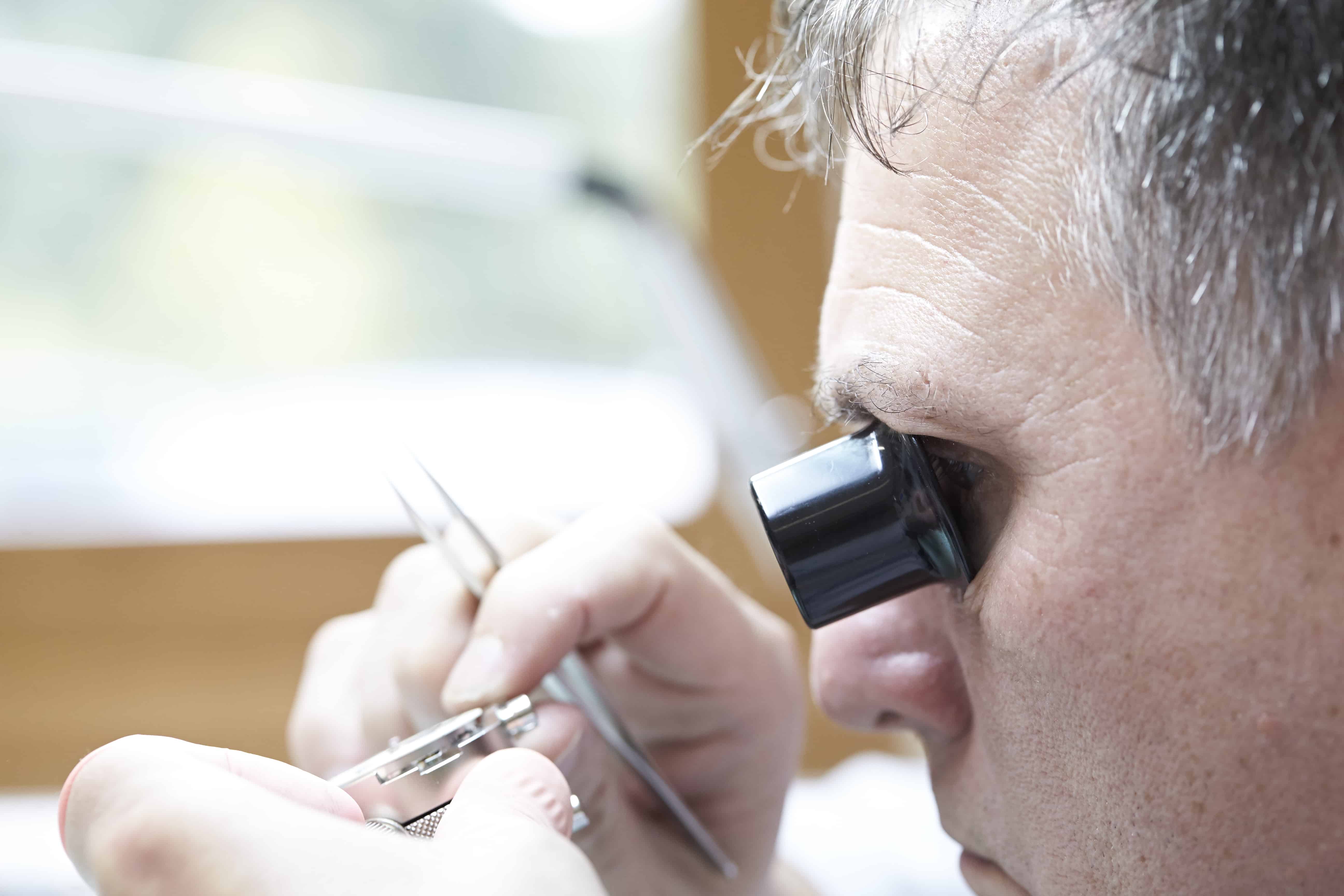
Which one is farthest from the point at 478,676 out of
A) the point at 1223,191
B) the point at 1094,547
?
the point at 1223,191

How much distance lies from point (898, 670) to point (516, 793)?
0.95ft

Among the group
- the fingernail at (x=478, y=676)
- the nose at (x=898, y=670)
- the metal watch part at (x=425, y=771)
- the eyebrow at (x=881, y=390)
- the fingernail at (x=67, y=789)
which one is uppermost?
the fingernail at (x=67, y=789)

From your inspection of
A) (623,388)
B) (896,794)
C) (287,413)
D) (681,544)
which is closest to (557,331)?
(623,388)

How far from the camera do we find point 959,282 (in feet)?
1.73

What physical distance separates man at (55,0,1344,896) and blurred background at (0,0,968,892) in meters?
1.35

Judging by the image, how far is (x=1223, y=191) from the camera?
45 centimetres

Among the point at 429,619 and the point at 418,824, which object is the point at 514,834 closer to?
the point at 418,824

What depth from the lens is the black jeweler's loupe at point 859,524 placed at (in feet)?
1.91

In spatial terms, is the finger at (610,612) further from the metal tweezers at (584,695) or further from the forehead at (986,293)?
the forehead at (986,293)

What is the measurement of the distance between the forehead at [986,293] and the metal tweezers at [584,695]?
32cm

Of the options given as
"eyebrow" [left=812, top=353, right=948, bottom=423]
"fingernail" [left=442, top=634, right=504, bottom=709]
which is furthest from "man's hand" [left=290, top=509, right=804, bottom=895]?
"eyebrow" [left=812, top=353, right=948, bottom=423]

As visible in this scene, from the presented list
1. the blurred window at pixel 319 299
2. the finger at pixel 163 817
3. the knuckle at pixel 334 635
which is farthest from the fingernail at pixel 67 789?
the blurred window at pixel 319 299

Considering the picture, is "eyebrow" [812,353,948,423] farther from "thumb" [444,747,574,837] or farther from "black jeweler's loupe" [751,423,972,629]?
"thumb" [444,747,574,837]

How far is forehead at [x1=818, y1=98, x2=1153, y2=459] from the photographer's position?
49 cm
